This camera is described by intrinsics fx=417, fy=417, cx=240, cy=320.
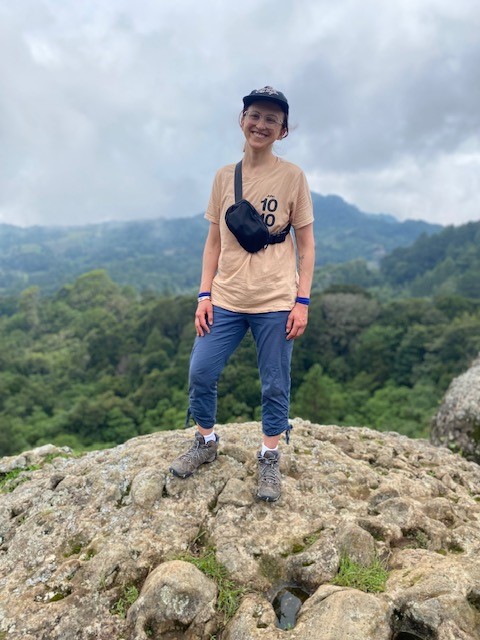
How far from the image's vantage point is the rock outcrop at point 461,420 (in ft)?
23.0

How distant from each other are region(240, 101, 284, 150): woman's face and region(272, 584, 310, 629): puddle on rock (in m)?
3.63

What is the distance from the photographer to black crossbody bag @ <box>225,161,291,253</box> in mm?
3576

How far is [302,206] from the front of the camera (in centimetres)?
374

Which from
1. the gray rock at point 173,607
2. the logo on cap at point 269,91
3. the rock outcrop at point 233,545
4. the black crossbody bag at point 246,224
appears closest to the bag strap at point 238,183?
the black crossbody bag at point 246,224

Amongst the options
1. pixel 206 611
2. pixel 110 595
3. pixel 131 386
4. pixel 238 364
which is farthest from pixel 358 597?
pixel 131 386

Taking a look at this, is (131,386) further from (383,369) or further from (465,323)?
(465,323)

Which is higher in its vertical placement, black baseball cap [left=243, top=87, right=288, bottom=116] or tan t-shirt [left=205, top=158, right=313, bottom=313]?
black baseball cap [left=243, top=87, right=288, bottom=116]

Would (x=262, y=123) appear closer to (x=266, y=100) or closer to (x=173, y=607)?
(x=266, y=100)

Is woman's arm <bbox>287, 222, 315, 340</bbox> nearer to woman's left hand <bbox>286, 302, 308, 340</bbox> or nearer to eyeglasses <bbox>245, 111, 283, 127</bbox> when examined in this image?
woman's left hand <bbox>286, 302, 308, 340</bbox>

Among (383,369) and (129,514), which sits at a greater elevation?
(129,514)

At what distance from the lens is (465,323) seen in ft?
129

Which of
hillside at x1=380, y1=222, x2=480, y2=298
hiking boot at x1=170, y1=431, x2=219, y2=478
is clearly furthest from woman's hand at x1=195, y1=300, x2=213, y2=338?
hillside at x1=380, y1=222, x2=480, y2=298

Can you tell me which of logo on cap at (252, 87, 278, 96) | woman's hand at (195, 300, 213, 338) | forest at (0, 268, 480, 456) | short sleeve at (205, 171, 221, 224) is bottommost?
forest at (0, 268, 480, 456)

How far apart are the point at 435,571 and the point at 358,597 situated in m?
0.73
